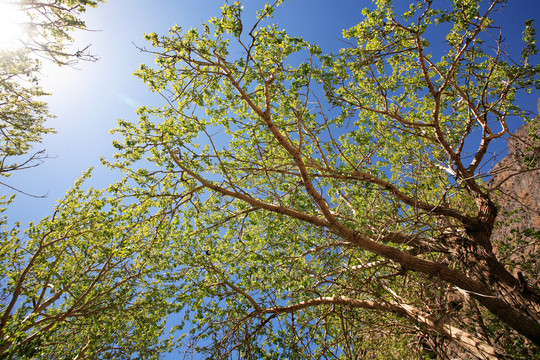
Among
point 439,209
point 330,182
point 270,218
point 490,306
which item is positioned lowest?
point 490,306

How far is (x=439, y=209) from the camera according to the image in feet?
19.8

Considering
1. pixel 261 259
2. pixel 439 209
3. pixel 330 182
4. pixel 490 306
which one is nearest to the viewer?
pixel 490 306

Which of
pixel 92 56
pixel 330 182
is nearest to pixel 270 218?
pixel 330 182

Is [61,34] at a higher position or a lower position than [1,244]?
higher

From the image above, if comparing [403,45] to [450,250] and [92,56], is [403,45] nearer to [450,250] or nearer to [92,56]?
[450,250]

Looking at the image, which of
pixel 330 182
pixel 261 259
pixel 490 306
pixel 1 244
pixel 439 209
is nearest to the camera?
pixel 490 306

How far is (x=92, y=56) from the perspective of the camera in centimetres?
571

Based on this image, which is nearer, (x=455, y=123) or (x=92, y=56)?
(x=92, y=56)

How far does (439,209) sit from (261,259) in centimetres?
413

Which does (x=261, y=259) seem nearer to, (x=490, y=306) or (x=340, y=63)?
(x=490, y=306)

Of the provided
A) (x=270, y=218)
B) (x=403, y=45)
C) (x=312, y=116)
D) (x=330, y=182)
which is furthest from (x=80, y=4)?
(x=403, y=45)

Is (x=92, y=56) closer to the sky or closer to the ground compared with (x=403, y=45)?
closer to the sky

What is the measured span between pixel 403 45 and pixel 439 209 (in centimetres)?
430

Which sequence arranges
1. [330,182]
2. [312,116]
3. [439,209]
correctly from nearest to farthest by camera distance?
[439,209], [312,116], [330,182]
